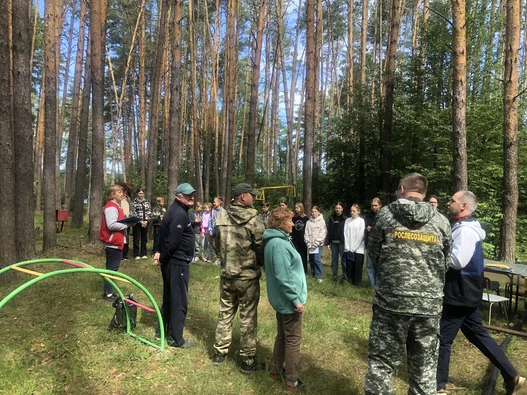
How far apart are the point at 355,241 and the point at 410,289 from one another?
4908 millimetres

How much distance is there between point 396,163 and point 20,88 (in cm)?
1308

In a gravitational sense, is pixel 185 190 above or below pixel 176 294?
above

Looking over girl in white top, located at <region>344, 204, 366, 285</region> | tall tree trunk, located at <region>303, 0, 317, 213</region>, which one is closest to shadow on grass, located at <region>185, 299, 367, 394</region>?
girl in white top, located at <region>344, 204, 366, 285</region>

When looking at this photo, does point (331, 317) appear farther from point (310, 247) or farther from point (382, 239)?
point (382, 239)

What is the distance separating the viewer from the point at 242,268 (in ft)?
12.3

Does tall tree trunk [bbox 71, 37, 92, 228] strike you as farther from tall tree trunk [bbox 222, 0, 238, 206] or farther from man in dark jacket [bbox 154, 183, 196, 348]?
man in dark jacket [bbox 154, 183, 196, 348]

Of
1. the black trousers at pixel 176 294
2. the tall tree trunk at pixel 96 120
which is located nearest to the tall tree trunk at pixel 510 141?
the black trousers at pixel 176 294

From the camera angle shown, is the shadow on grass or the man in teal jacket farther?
the shadow on grass

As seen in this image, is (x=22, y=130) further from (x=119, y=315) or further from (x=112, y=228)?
(x=119, y=315)

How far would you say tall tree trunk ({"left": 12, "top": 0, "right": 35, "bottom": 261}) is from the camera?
22.9 ft

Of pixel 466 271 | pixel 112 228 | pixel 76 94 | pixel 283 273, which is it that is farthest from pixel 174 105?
pixel 76 94

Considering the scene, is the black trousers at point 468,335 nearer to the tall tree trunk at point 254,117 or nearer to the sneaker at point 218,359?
the sneaker at point 218,359

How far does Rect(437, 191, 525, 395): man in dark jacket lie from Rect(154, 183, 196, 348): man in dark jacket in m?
2.74

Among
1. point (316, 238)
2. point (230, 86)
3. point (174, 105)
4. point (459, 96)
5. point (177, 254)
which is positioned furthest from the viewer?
point (230, 86)
